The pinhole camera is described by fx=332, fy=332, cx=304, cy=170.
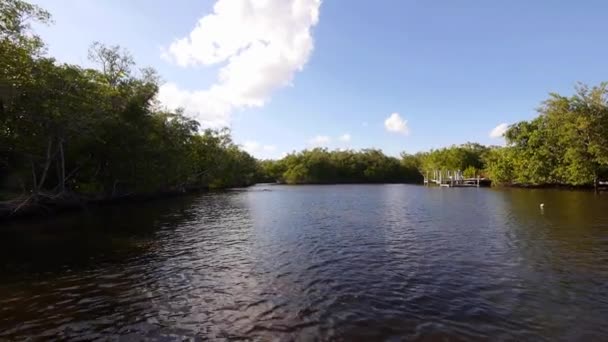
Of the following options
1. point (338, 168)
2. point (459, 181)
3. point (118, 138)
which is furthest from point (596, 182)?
point (338, 168)

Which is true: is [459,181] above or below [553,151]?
below

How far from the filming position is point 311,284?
37.7ft

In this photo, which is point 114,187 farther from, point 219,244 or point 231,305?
point 231,305

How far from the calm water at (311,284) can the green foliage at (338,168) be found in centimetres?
11958

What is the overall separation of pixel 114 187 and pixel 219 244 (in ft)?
105

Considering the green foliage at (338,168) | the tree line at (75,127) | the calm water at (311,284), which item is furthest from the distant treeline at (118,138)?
the green foliage at (338,168)

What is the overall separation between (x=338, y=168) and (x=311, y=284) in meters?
136

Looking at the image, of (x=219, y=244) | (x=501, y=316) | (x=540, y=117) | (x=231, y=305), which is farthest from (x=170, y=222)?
(x=540, y=117)

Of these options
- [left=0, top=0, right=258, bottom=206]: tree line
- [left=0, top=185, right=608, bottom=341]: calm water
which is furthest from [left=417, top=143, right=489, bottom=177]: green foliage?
[left=0, top=185, right=608, bottom=341]: calm water

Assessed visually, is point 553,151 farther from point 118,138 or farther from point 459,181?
point 118,138

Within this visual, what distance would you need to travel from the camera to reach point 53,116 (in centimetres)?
2616

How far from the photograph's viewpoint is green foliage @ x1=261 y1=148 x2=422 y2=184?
141875 mm

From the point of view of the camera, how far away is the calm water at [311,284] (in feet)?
26.8

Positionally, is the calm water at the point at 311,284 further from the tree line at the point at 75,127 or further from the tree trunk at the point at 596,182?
the tree trunk at the point at 596,182
